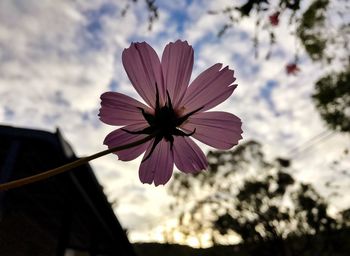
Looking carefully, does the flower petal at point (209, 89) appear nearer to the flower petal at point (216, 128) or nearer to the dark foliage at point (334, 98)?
the flower petal at point (216, 128)

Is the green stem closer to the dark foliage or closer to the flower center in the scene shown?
the flower center

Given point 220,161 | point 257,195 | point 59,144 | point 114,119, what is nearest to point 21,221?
point 59,144

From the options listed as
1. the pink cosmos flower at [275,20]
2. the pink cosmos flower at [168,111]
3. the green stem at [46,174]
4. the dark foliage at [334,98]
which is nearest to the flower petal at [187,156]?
the pink cosmos flower at [168,111]

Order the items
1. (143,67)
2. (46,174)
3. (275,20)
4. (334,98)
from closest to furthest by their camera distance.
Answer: (46,174)
(143,67)
(275,20)
(334,98)

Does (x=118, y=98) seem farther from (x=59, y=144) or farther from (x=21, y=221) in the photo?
(x=21, y=221)

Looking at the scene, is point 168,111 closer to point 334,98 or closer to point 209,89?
point 209,89

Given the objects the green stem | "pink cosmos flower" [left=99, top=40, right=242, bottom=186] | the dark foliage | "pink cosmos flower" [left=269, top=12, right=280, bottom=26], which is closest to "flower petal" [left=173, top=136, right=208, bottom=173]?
"pink cosmos flower" [left=99, top=40, right=242, bottom=186]

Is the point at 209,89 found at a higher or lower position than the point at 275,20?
lower


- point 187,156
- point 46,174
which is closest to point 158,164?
point 187,156

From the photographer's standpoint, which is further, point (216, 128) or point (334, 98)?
point (334, 98)
